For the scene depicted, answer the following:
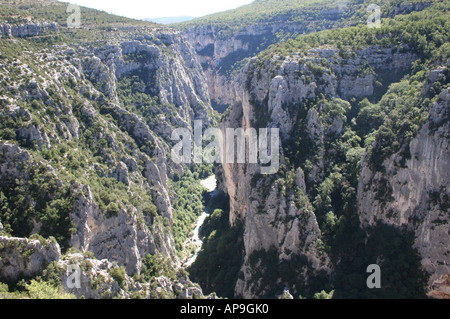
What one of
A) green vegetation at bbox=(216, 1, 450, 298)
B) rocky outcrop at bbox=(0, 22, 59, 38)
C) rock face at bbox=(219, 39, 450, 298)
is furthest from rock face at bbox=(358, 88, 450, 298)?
rocky outcrop at bbox=(0, 22, 59, 38)

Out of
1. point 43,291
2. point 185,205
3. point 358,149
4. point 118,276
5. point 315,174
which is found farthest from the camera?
point 185,205

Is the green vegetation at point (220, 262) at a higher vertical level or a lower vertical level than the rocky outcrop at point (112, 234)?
lower

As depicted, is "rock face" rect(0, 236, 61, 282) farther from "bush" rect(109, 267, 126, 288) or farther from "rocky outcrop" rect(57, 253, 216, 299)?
"bush" rect(109, 267, 126, 288)

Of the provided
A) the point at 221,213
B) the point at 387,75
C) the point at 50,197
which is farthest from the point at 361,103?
the point at 50,197

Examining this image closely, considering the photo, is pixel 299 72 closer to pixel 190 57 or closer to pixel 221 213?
pixel 221 213

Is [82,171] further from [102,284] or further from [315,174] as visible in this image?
[315,174]

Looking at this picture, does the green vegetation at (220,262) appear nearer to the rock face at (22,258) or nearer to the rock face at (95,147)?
the rock face at (95,147)

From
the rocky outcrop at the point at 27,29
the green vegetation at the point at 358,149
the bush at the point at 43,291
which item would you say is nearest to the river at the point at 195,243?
the green vegetation at the point at 358,149

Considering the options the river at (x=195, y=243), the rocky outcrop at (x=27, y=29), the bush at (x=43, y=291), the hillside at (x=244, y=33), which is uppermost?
the hillside at (x=244, y=33)

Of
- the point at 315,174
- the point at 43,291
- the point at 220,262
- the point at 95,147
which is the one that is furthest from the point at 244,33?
the point at 43,291
